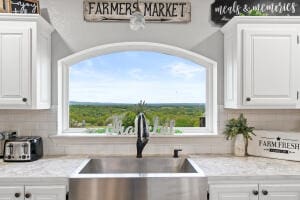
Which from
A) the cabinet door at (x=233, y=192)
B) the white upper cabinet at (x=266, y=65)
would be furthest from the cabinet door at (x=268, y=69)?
the cabinet door at (x=233, y=192)

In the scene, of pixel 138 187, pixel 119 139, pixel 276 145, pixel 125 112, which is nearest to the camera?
pixel 138 187

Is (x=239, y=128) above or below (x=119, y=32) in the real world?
below

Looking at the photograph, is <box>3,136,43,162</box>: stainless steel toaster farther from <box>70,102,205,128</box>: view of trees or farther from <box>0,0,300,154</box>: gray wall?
<box>70,102,205,128</box>: view of trees

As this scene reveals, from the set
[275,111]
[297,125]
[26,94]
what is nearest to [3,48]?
[26,94]

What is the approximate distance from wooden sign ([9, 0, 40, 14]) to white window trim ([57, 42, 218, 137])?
49 cm

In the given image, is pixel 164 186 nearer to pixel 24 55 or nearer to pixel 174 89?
pixel 174 89

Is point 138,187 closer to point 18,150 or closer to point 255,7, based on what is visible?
point 18,150

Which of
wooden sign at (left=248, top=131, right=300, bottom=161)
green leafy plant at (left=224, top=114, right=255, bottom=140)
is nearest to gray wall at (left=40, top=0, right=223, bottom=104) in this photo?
green leafy plant at (left=224, top=114, right=255, bottom=140)

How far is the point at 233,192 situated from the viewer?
87.0 inches

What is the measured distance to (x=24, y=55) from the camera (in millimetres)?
2506

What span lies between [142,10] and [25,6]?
101 centimetres

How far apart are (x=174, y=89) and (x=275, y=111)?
0.96 m

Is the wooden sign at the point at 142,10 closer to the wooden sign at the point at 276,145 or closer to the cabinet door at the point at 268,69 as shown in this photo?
the cabinet door at the point at 268,69

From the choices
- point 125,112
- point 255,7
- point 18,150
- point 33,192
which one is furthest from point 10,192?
point 255,7
